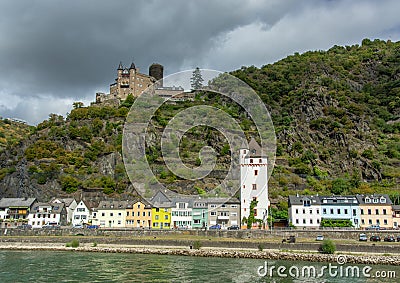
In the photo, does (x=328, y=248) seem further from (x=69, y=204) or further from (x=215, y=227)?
(x=69, y=204)

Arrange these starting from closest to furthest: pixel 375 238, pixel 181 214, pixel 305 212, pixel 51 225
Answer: pixel 375 238 → pixel 305 212 → pixel 181 214 → pixel 51 225

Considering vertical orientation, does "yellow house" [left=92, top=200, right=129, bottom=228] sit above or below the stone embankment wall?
above

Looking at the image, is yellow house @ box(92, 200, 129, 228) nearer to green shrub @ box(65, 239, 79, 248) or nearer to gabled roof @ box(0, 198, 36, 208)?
gabled roof @ box(0, 198, 36, 208)

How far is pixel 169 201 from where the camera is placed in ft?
193

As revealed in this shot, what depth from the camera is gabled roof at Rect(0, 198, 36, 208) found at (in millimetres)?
62359

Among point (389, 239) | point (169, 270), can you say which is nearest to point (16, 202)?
point (169, 270)

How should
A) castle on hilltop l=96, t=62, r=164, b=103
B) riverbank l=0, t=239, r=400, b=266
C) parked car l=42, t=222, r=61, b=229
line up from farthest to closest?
castle on hilltop l=96, t=62, r=164, b=103
parked car l=42, t=222, r=61, b=229
riverbank l=0, t=239, r=400, b=266

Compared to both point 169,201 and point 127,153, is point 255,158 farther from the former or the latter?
point 127,153

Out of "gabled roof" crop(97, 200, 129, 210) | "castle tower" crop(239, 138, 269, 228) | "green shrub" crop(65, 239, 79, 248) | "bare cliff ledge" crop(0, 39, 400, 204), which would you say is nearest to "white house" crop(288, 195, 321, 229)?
"castle tower" crop(239, 138, 269, 228)

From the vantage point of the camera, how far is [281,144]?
87.9 metres

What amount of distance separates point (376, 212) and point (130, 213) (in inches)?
1356

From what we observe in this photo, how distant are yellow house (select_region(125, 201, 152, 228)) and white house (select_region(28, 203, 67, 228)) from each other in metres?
10.7

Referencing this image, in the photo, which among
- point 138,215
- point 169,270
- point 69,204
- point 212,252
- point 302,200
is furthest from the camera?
point 69,204

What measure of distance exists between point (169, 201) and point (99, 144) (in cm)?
3116
